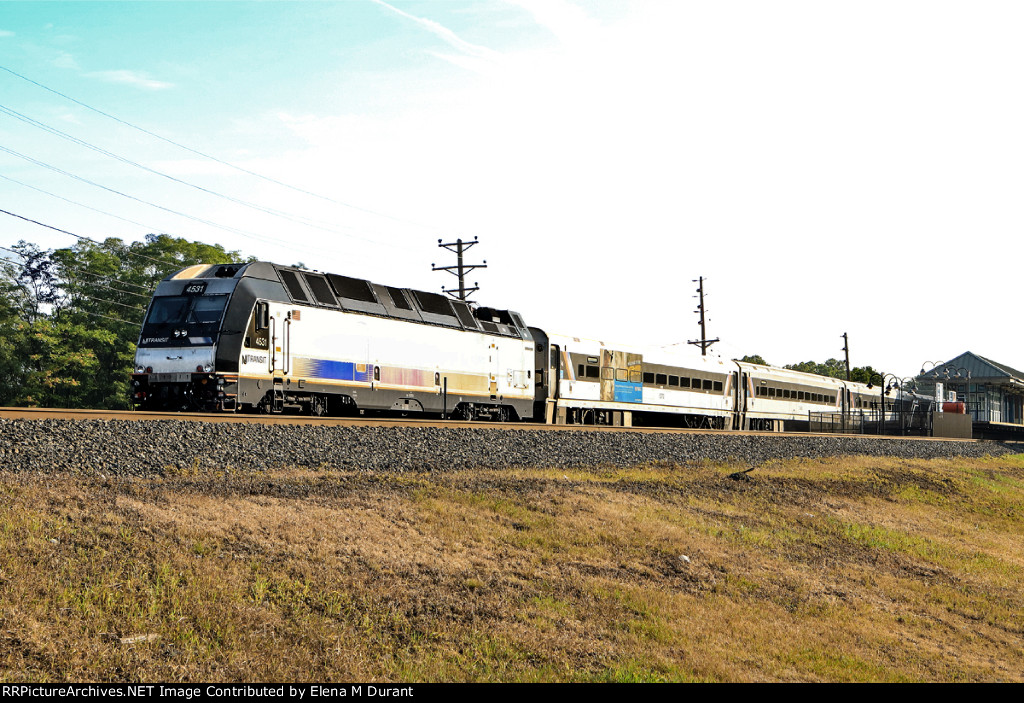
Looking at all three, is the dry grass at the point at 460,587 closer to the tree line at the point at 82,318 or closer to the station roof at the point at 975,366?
the tree line at the point at 82,318

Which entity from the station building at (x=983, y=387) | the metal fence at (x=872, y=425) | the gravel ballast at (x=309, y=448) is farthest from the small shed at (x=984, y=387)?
the gravel ballast at (x=309, y=448)

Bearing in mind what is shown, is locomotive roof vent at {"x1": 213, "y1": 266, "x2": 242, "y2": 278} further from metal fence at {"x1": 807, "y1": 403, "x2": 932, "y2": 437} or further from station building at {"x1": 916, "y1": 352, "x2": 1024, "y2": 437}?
station building at {"x1": 916, "y1": 352, "x2": 1024, "y2": 437}

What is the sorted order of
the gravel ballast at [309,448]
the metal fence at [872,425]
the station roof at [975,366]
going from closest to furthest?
the gravel ballast at [309,448]
the metal fence at [872,425]
the station roof at [975,366]

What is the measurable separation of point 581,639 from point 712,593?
3097 millimetres

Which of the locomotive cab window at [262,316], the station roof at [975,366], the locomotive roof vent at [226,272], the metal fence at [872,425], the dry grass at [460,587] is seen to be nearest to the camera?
the dry grass at [460,587]

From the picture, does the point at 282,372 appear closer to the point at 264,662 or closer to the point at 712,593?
the point at 712,593

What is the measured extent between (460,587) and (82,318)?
62.8 meters

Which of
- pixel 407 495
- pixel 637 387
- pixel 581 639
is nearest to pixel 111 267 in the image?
pixel 637 387

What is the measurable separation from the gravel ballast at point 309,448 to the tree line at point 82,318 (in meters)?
48.4

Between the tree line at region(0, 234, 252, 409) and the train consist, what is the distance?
39543 millimetres

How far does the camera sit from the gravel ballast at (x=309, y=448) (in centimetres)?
1292

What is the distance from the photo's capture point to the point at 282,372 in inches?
842
